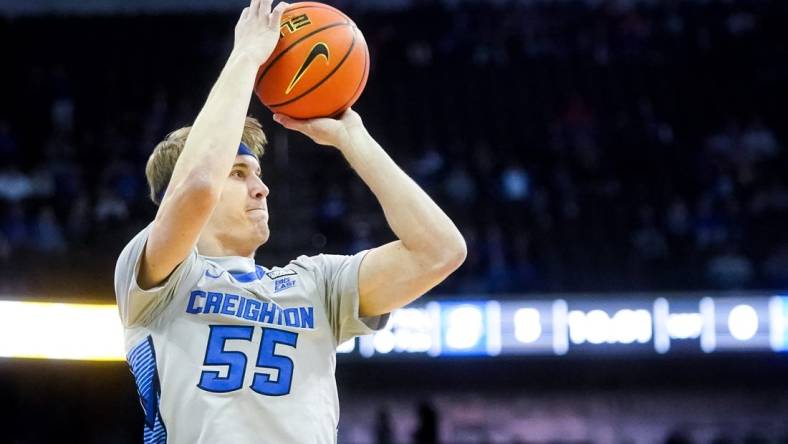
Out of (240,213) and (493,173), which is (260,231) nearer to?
(240,213)

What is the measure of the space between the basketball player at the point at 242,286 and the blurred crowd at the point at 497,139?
24.7ft

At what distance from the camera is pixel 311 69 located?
2938 millimetres

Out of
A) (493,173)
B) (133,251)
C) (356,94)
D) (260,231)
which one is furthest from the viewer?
(493,173)

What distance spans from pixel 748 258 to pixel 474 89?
428cm

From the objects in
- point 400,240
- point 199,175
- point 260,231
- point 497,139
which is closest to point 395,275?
point 400,240

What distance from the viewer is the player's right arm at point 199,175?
2449 millimetres

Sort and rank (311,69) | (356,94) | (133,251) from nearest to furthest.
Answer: (133,251) < (311,69) < (356,94)

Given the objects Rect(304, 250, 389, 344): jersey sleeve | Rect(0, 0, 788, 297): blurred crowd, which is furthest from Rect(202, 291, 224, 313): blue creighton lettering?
Rect(0, 0, 788, 297): blurred crowd

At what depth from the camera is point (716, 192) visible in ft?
39.0

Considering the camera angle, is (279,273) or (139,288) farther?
(279,273)

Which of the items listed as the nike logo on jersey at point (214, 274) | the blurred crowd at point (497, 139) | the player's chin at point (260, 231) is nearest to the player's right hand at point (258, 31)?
the player's chin at point (260, 231)

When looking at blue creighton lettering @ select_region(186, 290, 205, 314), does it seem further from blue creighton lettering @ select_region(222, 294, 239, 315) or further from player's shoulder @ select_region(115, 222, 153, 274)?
player's shoulder @ select_region(115, 222, 153, 274)

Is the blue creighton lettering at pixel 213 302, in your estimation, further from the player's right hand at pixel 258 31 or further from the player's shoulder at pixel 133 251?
the player's right hand at pixel 258 31

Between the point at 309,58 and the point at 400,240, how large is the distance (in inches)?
23.0
